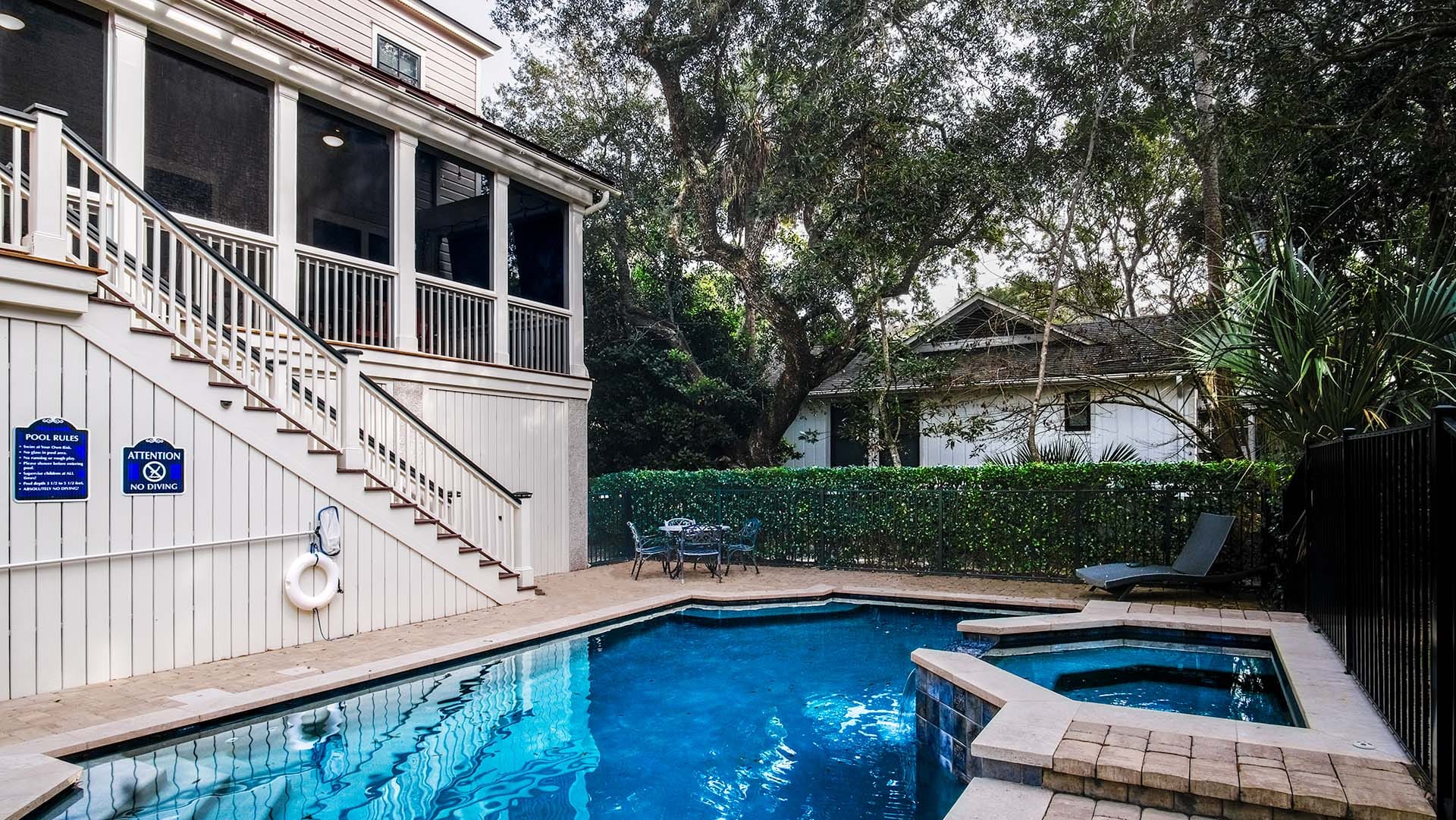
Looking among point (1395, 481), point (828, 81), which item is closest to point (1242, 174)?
point (828, 81)

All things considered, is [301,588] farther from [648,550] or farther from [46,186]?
[648,550]

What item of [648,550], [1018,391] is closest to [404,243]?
[648,550]

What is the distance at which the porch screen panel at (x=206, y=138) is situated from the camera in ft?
30.4

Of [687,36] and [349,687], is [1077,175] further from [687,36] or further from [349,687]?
[349,687]

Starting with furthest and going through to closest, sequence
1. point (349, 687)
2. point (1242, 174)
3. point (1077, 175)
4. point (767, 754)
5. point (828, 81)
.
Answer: point (828, 81), point (1077, 175), point (1242, 174), point (349, 687), point (767, 754)

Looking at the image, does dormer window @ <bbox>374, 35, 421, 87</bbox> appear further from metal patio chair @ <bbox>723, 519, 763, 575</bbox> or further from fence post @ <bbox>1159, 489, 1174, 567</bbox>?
fence post @ <bbox>1159, 489, 1174, 567</bbox>

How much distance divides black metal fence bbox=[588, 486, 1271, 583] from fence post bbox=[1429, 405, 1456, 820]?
23.0 feet

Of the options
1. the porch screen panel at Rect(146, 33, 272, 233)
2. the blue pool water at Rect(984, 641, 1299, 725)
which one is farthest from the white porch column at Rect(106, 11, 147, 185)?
the blue pool water at Rect(984, 641, 1299, 725)

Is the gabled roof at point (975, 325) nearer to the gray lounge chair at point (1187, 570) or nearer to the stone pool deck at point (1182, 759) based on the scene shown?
the gray lounge chair at point (1187, 570)

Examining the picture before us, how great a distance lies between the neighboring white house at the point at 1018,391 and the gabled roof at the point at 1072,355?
0.03 m

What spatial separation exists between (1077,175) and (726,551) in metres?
8.45

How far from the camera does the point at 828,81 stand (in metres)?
15.0

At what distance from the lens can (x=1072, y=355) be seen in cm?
1638

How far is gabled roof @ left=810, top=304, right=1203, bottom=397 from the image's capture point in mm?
14023
